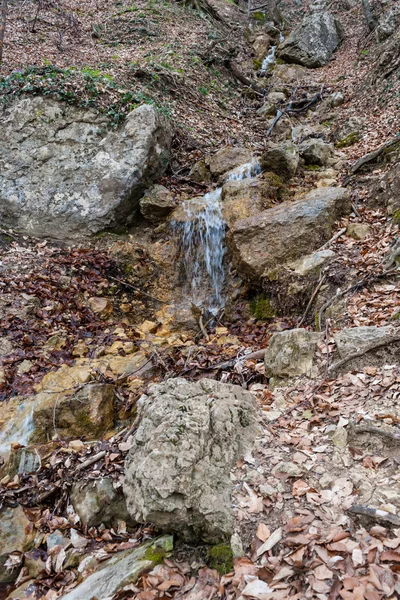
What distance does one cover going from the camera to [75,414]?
452 centimetres

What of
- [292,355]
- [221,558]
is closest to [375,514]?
→ [221,558]

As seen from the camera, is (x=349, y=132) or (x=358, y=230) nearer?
(x=358, y=230)

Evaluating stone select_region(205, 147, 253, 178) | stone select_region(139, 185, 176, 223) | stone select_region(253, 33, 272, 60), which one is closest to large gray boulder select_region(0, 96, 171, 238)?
stone select_region(139, 185, 176, 223)

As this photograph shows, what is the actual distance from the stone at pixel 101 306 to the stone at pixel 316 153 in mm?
5990

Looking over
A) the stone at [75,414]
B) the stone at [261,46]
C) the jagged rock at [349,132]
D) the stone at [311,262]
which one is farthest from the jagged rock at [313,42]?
the stone at [75,414]

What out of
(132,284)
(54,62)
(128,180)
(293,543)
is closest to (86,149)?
(128,180)

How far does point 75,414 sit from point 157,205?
212 inches

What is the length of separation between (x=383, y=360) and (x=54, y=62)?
1261 centimetres

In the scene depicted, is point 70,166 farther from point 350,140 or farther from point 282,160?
point 350,140

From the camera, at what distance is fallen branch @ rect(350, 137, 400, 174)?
7616 millimetres

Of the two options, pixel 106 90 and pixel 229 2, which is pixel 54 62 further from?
pixel 229 2

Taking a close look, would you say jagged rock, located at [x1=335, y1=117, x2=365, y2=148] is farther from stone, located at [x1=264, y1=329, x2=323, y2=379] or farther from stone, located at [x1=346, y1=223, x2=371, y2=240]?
stone, located at [x1=264, y1=329, x2=323, y2=379]

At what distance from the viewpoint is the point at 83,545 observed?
3074 mm

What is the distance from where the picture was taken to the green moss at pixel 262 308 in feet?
20.6
